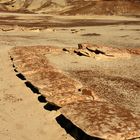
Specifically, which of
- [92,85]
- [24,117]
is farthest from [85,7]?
[24,117]

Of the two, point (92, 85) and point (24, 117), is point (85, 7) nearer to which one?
point (92, 85)

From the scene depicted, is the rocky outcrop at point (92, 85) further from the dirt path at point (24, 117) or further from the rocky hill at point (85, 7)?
the rocky hill at point (85, 7)

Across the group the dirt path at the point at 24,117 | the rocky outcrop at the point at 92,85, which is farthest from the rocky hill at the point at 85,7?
the dirt path at the point at 24,117

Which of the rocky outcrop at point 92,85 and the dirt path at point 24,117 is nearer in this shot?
the rocky outcrop at point 92,85

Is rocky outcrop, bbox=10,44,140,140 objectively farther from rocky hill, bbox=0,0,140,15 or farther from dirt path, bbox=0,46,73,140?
rocky hill, bbox=0,0,140,15

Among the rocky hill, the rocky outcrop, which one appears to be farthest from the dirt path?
the rocky hill

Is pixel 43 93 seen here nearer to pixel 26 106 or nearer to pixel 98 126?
pixel 26 106

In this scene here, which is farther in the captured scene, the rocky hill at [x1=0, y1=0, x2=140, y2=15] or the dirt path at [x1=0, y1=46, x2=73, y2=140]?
the rocky hill at [x1=0, y1=0, x2=140, y2=15]

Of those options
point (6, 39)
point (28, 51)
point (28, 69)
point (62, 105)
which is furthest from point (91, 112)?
point (6, 39)
